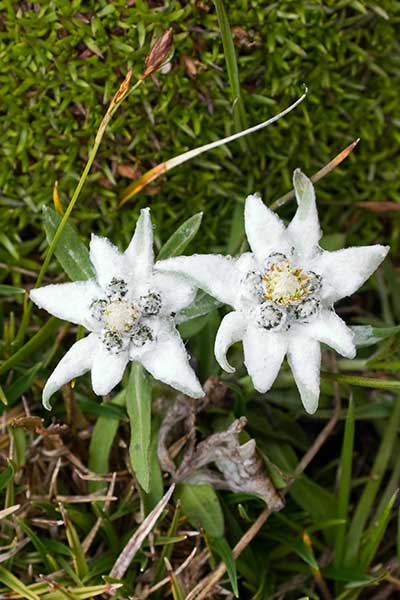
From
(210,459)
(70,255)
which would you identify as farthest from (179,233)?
(210,459)

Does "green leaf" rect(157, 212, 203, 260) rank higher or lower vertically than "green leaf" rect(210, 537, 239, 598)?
higher

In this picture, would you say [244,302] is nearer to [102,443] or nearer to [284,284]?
[284,284]

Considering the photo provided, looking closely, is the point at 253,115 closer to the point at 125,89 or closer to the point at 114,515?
the point at 125,89

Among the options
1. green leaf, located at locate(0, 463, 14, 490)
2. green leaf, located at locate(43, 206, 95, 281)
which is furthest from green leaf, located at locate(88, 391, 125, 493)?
green leaf, located at locate(43, 206, 95, 281)

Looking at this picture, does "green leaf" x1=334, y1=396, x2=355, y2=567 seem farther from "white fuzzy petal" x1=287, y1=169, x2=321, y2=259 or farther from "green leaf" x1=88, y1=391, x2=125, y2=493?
"green leaf" x1=88, y1=391, x2=125, y2=493

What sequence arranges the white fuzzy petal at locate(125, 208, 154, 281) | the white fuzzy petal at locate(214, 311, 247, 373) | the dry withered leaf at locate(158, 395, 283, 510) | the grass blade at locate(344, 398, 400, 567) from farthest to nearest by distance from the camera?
the grass blade at locate(344, 398, 400, 567)
the dry withered leaf at locate(158, 395, 283, 510)
the white fuzzy petal at locate(125, 208, 154, 281)
the white fuzzy petal at locate(214, 311, 247, 373)

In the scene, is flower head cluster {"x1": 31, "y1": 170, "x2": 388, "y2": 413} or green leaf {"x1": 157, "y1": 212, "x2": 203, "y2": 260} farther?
green leaf {"x1": 157, "y1": 212, "x2": 203, "y2": 260}
